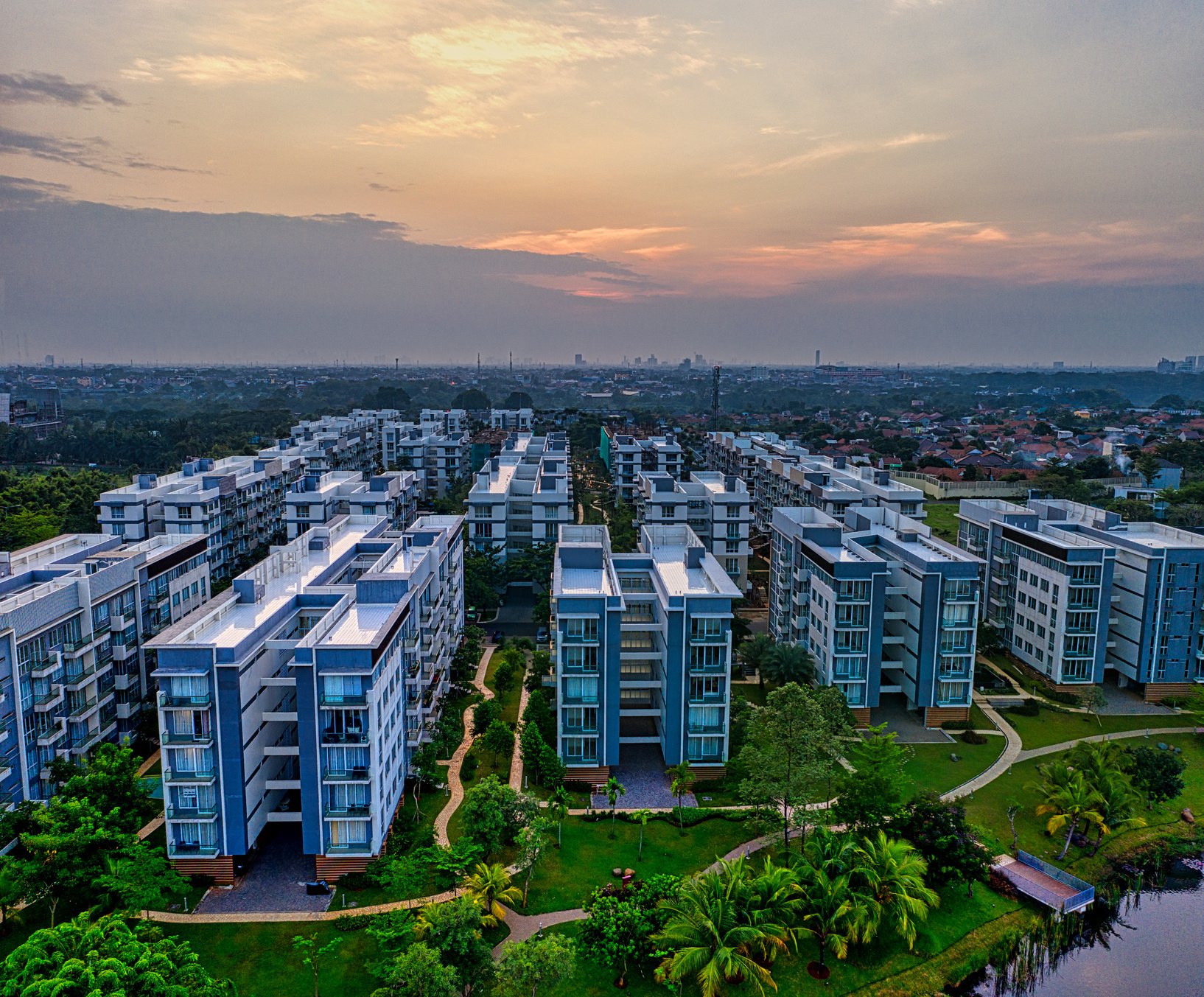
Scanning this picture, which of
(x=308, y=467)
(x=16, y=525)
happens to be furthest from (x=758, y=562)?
(x=16, y=525)

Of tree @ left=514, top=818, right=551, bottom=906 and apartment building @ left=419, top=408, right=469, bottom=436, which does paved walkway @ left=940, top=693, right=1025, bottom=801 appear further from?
apartment building @ left=419, top=408, right=469, bottom=436

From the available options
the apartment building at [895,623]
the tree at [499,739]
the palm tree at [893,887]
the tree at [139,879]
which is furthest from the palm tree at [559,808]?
the apartment building at [895,623]

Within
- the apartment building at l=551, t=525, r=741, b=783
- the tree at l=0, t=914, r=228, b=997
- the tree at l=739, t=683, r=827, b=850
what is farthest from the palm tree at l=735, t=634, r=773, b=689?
the tree at l=0, t=914, r=228, b=997

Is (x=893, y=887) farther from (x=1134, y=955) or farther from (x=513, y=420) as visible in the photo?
(x=513, y=420)

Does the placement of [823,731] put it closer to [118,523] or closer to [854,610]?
[854,610]

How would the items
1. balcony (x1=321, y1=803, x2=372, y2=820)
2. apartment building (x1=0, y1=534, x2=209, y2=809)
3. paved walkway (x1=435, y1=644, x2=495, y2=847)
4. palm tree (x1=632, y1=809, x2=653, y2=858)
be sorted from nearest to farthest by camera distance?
balcony (x1=321, y1=803, x2=372, y2=820), apartment building (x1=0, y1=534, x2=209, y2=809), palm tree (x1=632, y1=809, x2=653, y2=858), paved walkway (x1=435, y1=644, x2=495, y2=847)

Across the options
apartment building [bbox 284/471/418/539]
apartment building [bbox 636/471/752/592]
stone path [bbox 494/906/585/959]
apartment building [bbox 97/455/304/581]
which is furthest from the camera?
apartment building [bbox 636/471/752/592]

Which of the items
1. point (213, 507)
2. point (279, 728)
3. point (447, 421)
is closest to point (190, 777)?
point (279, 728)
